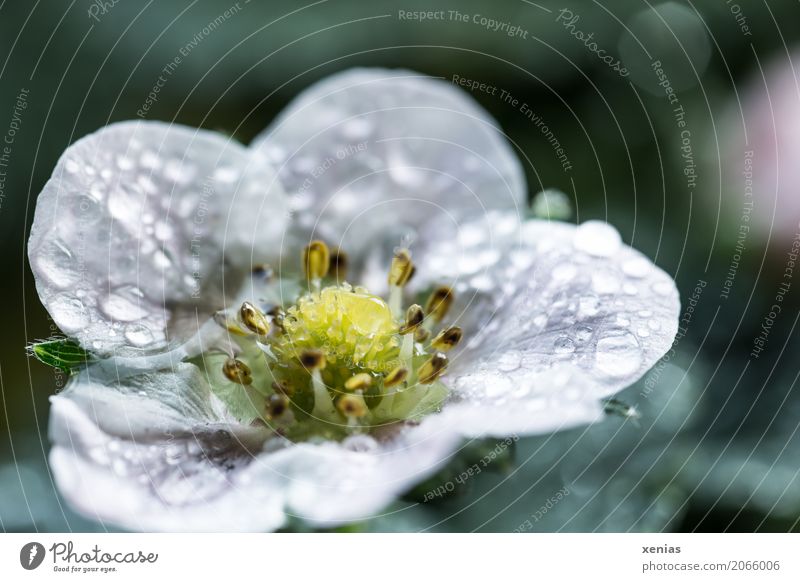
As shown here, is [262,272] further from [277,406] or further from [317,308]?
[277,406]

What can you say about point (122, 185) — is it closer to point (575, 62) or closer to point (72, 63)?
point (72, 63)

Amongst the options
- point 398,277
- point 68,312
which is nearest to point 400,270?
point 398,277

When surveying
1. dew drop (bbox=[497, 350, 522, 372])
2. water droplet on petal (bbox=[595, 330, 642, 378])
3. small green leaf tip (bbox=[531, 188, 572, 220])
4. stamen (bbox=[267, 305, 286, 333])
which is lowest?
stamen (bbox=[267, 305, 286, 333])

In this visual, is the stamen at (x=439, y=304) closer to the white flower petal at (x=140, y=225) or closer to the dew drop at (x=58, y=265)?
the white flower petal at (x=140, y=225)

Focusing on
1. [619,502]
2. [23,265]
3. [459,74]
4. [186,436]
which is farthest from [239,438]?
[459,74]

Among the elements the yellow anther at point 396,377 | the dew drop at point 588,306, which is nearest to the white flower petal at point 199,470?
the yellow anther at point 396,377

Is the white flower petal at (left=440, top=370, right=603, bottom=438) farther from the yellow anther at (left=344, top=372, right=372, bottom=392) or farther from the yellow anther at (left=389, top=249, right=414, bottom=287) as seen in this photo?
the yellow anther at (left=389, top=249, right=414, bottom=287)

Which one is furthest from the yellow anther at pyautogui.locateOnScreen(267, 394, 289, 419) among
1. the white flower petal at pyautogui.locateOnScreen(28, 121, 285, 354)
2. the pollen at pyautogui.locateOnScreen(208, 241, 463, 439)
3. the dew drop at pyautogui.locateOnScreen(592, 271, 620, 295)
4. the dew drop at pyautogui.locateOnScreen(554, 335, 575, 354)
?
the dew drop at pyautogui.locateOnScreen(592, 271, 620, 295)
